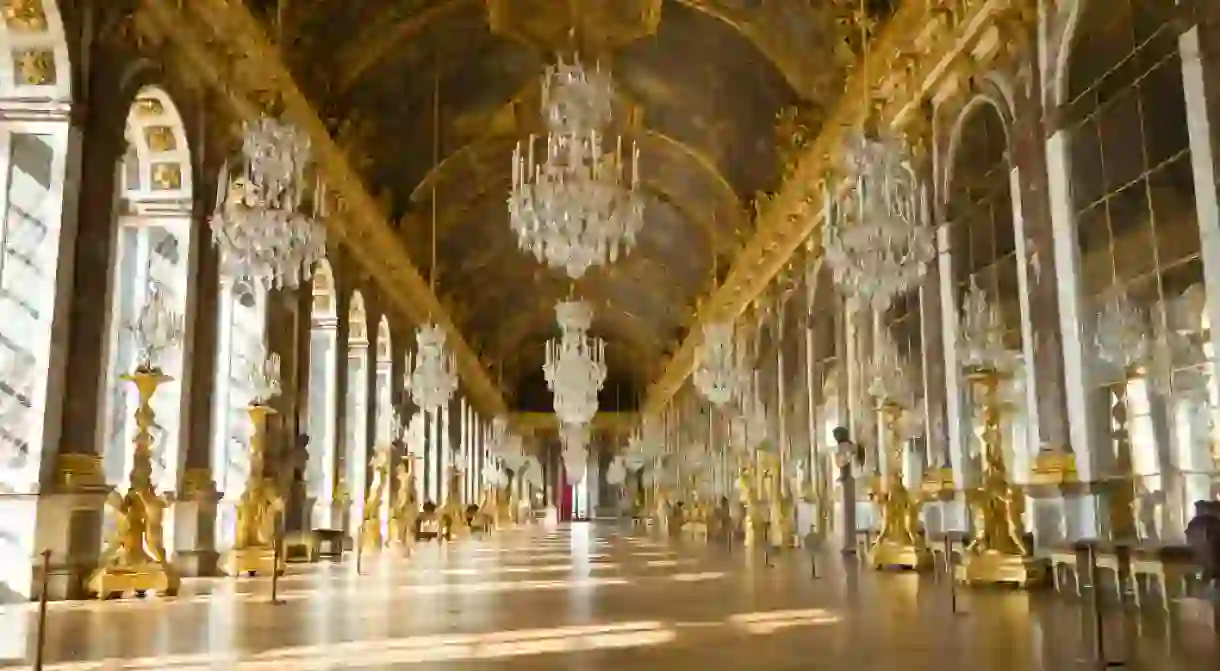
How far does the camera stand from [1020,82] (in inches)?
407

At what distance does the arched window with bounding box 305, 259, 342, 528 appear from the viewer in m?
17.9

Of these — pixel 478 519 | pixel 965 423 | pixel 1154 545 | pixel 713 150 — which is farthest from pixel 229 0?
pixel 478 519

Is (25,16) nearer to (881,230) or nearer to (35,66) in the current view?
(35,66)

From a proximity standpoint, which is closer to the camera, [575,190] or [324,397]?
[575,190]

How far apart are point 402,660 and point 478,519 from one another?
26.5m

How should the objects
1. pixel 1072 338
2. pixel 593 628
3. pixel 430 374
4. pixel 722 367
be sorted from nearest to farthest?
pixel 593 628 → pixel 1072 338 → pixel 430 374 → pixel 722 367

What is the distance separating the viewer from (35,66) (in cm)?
891

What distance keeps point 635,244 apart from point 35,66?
24.6 feet

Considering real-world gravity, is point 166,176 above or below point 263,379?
above

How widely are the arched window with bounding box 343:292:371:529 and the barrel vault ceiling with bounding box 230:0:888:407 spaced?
265 centimetres

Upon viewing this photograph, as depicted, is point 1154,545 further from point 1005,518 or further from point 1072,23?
point 1072,23

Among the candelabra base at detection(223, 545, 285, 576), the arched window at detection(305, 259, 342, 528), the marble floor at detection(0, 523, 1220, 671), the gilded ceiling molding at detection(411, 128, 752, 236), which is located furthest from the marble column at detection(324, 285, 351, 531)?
the marble floor at detection(0, 523, 1220, 671)

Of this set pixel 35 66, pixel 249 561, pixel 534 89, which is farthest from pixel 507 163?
pixel 35 66

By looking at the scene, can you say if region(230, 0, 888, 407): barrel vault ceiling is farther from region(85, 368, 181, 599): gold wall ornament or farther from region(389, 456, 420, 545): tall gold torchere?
region(85, 368, 181, 599): gold wall ornament
